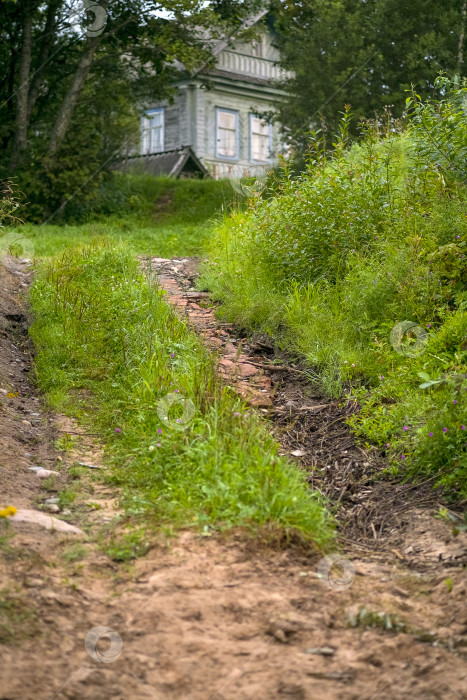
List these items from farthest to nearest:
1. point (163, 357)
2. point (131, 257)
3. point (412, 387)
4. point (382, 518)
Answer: point (131, 257), point (163, 357), point (412, 387), point (382, 518)

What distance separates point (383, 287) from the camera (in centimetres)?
593

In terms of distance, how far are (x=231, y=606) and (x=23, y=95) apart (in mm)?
14739

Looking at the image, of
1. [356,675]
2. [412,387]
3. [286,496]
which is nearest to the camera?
[356,675]

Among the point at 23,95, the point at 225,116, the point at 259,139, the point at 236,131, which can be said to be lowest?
the point at 23,95

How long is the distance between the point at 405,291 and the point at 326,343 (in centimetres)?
78

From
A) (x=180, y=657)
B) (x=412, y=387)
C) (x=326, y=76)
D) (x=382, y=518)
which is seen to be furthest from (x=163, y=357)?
(x=326, y=76)

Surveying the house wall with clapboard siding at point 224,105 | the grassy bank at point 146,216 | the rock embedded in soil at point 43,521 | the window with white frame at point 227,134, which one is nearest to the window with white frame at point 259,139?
the house wall with clapboard siding at point 224,105

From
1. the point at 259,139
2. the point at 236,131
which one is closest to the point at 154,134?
the point at 236,131

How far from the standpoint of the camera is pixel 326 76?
16688 mm

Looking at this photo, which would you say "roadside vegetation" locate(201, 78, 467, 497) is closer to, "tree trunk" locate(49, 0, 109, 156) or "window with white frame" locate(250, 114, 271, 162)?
"tree trunk" locate(49, 0, 109, 156)

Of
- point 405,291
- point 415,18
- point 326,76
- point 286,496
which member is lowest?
point 286,496

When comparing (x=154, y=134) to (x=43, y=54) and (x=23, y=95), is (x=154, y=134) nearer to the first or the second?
(x=43, y=54)

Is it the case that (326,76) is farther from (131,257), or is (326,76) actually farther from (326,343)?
(326,343)

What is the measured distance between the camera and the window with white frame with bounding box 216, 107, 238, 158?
23.6 m
